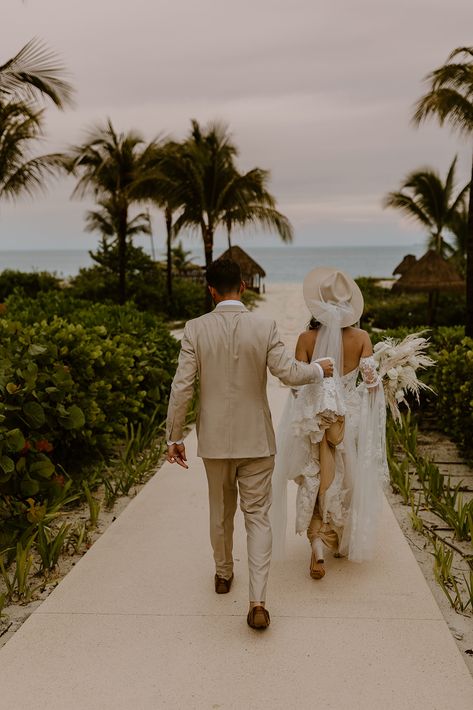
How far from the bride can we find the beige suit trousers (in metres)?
0.49

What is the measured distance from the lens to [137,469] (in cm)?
594

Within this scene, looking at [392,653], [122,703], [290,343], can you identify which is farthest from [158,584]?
[290,343]

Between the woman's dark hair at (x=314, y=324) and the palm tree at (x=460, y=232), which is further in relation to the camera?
the palm tree at (x=460, y=232)

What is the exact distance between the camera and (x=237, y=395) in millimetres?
3592

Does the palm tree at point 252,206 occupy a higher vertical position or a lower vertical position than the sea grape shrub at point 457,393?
Answer: higher

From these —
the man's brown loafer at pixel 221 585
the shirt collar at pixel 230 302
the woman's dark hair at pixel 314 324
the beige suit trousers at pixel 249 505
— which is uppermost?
the shirt collar at pixel 230 302

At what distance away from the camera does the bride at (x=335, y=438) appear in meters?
4.07

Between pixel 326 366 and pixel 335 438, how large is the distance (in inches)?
21.6

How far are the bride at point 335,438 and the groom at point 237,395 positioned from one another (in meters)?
0.41

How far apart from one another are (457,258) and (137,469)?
2692cm

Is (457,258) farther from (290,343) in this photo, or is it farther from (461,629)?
(461,629)

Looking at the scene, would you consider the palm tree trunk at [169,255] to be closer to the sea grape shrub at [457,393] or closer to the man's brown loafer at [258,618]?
the sea grape shrub at [457,393]

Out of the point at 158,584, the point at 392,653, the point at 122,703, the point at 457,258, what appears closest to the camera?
the point at 122,703

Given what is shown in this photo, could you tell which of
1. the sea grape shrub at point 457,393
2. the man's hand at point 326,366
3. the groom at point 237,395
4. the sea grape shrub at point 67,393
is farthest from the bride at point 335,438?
the sea grape shrub at point 457,393
